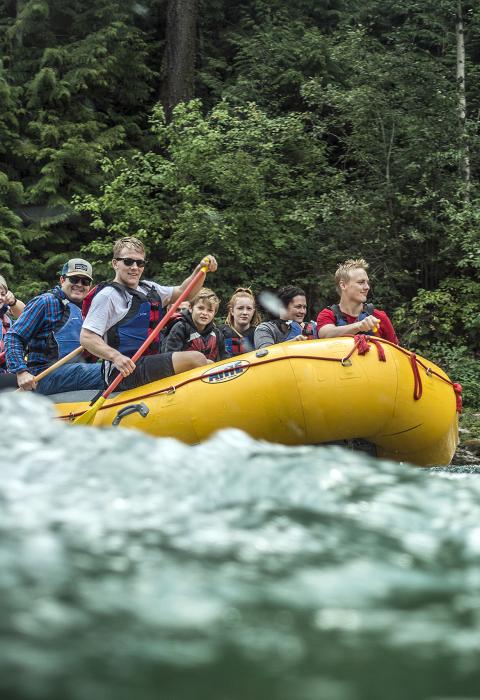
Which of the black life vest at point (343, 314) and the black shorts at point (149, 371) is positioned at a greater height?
the black life vest at point (343, 314)

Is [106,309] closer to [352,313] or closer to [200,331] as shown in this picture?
[200,331]

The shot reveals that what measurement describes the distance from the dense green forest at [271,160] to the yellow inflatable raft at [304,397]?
5114 millimetres

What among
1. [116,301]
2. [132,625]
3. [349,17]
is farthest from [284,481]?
[349,17]

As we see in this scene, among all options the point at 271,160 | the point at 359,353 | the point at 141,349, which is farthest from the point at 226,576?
the point at 271,160

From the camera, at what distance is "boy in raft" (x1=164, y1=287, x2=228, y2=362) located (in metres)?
5.68

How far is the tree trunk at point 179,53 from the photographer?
1347 centimetres

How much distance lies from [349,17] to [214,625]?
13.6 m

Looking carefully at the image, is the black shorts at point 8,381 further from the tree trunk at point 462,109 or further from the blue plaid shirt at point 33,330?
the tree trunk at point 462,109

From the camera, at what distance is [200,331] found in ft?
19.2

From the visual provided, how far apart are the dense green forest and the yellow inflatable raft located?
511 centimetres

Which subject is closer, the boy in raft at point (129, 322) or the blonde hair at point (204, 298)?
the boy in raft at point (129, 322)

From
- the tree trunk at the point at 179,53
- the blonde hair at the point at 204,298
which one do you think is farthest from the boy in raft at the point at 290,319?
the tree trunk at the point at 179,53

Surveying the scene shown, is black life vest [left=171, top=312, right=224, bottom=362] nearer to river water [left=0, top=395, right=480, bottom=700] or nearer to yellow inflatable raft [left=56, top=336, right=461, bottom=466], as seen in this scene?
yellow inflatable raft [left=56, top=336, right=461, bottom=466]

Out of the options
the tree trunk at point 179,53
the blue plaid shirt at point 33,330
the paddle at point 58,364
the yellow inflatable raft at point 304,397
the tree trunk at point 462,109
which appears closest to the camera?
the yellow inflatable raft at point 304,397
